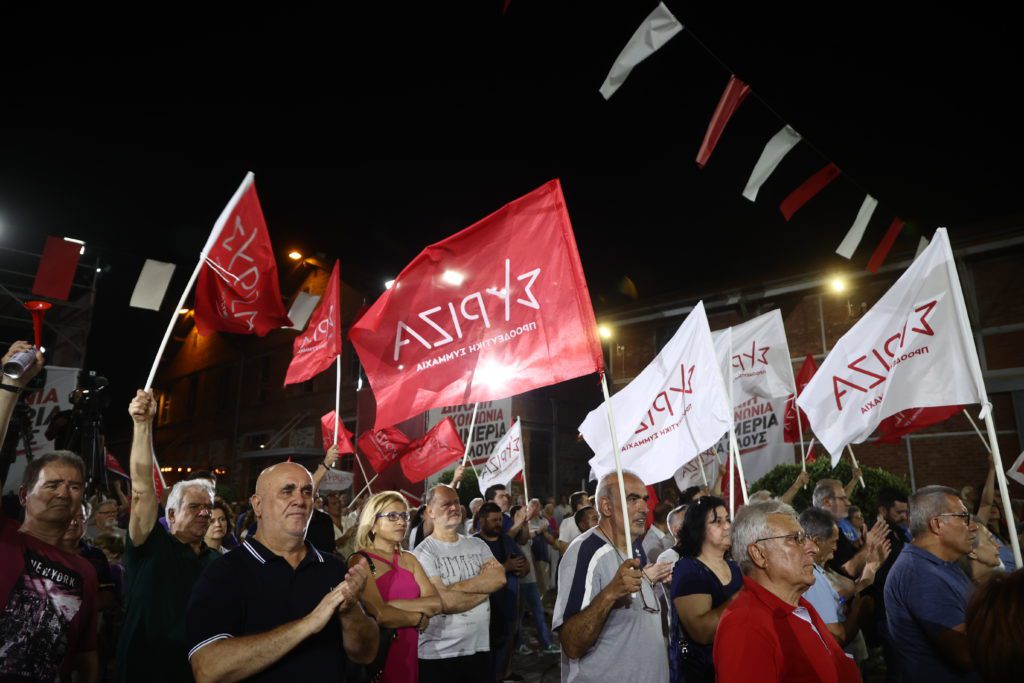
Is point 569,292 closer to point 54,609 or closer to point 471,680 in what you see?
point 471,680

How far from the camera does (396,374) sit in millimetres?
5109

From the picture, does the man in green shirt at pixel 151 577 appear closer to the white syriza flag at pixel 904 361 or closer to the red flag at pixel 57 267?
the white syriza flag at pixel 904 361

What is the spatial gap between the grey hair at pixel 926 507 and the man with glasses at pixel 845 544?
1.36ft

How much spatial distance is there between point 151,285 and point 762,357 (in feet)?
24.6

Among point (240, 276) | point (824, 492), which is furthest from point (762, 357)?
point (240, 276)

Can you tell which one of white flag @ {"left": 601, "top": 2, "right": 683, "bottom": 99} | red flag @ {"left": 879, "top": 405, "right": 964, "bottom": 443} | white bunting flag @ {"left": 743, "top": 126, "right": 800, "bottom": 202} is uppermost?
white flag @ {"left": 601, "top": 2, "right": 683, "bottom": 99}

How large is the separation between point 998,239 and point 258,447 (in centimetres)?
2969

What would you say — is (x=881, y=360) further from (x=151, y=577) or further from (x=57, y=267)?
(x=57, y=267)

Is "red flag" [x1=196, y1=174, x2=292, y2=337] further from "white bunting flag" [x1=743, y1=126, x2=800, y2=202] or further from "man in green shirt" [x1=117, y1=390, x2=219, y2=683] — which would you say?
"white bunting flag" [x1=743, y1=126, x2=800, y2=202]

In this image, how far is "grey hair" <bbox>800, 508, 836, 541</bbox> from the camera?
539 cm

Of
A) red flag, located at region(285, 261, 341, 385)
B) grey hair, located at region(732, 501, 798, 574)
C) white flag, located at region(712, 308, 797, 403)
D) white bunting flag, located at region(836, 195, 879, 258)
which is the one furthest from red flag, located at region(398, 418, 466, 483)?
grey hair, located at region(732, 501, 798, 574)

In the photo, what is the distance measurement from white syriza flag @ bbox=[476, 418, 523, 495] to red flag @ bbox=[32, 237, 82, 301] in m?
9.17

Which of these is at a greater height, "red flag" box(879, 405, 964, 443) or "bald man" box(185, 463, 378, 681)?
"red flag" box(879, 405, 964, 443)

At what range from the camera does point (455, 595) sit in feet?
14.1
